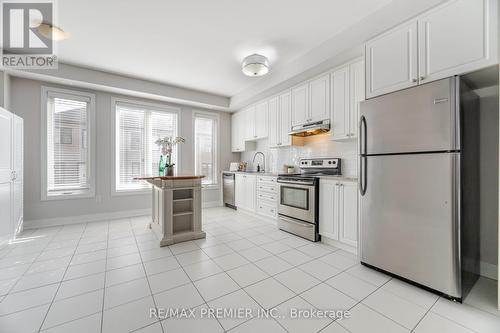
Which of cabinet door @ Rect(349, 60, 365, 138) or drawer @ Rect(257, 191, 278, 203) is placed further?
drawer @ Rect(257, 191, 278, 203)

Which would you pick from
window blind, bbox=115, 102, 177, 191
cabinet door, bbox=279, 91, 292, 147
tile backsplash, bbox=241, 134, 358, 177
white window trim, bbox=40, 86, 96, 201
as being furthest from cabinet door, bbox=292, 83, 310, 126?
white window trim, bbox=40, 86, 96, 201

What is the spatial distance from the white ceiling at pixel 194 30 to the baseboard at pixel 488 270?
2.86 meters

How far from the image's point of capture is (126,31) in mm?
2695

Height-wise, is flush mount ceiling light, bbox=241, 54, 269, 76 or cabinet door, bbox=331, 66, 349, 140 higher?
flush mount ceiling light, bbox=241, 54, 269, 76

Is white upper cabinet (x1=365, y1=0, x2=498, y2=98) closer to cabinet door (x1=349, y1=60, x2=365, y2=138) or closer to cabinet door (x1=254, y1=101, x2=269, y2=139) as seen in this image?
cabinet door (x1=349, y1=60, x2=365, y2=138)

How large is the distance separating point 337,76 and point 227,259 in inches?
115

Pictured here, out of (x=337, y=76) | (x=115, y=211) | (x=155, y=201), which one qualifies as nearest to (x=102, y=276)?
(x=155, y=201)

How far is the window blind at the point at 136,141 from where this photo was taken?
4449 mm

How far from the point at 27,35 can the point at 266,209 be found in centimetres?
435

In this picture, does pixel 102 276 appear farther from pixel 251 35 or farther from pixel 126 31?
pixel 251 35

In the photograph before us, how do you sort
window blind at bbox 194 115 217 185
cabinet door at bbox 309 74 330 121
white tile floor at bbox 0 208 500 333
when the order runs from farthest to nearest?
1. window blind at bbox 194 115 217 185
2. cabinet door at bbox 309 74 330 121
3. white tile floor at bbox 0 208 500 333

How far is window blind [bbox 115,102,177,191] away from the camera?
14.6 feet

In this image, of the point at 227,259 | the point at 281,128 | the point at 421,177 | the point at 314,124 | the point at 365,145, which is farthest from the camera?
the point at 281,128

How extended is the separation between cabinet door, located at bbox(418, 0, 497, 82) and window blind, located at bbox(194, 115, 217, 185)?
449cm
